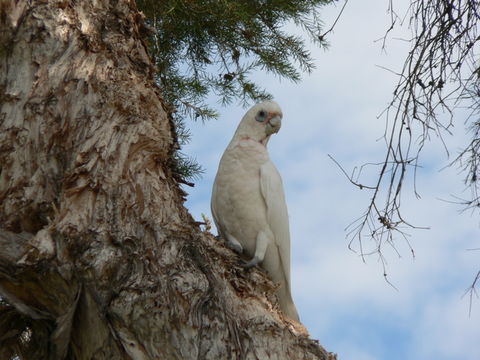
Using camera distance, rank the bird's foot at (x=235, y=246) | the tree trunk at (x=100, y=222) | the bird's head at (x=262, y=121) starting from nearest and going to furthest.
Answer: the tree trunk at (x=100, y=222), the bird's foot at (x=235, y=246), the bird's head at (x=262, y=121)

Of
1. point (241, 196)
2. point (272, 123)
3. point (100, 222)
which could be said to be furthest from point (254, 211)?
point (100, 222)

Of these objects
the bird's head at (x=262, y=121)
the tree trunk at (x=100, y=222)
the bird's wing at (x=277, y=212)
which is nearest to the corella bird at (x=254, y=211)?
the bird's wing at (x=277, y=212)

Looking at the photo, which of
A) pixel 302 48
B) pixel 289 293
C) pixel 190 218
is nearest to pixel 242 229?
pixel 289 293

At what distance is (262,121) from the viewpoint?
3410 millimetres

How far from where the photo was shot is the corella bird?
10.4 feet

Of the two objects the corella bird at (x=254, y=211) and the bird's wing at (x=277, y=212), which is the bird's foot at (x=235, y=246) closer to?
the corella bird at (x=254, y=211)

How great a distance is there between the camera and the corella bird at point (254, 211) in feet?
10.4

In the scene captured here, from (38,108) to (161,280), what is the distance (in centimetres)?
87

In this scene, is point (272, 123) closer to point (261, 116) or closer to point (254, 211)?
point (261, 116)

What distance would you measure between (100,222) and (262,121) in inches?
56.3

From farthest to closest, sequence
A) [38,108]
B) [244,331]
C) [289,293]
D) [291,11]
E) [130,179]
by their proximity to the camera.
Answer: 1. [291,11]
2. [289,293]
3. [38,108]
4. [130,179]
5. [244,331]

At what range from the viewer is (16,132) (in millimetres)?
2457

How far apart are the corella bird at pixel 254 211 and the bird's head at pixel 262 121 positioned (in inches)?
4.2

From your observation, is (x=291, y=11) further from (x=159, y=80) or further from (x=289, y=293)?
(x=289, y=293)
